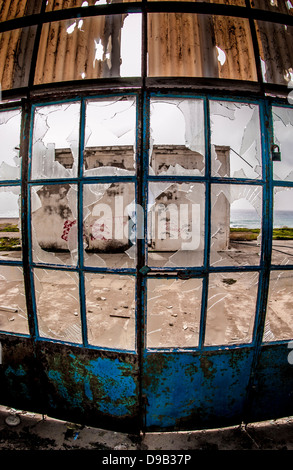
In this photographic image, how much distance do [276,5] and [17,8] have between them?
210cm

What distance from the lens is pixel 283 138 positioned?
1599mm

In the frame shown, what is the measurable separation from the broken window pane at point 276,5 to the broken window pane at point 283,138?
2.70 feet

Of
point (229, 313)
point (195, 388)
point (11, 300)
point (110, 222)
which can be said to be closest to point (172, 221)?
point (110, 222)

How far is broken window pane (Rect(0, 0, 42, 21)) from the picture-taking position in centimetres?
175

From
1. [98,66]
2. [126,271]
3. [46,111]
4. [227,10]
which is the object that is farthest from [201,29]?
[126,271]

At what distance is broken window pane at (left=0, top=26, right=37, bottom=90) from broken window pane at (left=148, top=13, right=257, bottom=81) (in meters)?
0.97

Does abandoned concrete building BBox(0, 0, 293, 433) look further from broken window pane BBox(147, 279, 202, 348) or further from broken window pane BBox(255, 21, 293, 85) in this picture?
broken window pane BBox(147, 279, 202, 348)

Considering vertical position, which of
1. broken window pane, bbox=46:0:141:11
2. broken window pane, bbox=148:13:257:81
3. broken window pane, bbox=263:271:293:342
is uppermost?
broken window pane, bbox=46:0:141:11

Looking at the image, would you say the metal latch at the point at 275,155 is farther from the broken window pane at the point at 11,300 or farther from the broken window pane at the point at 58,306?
the broken window pane at the point at 11,300

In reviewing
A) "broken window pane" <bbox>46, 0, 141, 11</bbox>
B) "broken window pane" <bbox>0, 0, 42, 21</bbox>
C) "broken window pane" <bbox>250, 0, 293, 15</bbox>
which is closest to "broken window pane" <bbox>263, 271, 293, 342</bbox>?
"broken window pane" <bbox>250, 0, 293, 15</bbox>

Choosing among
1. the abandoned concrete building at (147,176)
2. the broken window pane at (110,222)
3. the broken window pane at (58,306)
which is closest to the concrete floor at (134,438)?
the abandoned concrete building at (147,176)

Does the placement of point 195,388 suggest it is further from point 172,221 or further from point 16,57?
point 172,221

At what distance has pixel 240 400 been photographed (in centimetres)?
175
